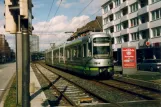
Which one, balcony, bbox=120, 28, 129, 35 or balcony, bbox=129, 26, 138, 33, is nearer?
balcony, bbox=129, 26, 138, 33

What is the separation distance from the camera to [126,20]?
175 feet

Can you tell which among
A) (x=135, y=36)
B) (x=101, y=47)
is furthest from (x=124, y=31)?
(x=101, y=47)

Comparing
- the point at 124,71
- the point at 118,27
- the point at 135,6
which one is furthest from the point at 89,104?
the point at 118,27

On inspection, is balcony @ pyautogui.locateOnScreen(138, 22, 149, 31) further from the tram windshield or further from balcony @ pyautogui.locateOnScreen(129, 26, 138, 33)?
the tram windshield

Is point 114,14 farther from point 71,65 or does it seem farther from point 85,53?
point 85,53

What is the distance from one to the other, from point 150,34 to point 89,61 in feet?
90.1

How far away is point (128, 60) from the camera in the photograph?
22797 millimetres

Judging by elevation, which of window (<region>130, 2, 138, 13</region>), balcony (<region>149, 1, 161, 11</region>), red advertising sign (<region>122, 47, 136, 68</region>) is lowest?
red advertising sign (<region>122, 47, 136, 68</region>)

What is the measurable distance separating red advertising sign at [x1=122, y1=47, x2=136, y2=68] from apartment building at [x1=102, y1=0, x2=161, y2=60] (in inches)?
518

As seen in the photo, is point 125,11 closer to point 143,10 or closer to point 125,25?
point 125,25

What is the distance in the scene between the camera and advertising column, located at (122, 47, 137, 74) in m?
22.7

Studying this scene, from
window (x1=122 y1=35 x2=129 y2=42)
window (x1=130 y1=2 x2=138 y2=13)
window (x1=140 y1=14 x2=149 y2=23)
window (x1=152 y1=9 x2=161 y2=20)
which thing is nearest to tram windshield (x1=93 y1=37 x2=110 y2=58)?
window (x1=152 y1=9 x2=161 y2=20)

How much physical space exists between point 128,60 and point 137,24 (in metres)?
27.5

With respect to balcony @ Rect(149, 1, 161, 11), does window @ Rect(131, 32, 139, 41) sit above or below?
below
